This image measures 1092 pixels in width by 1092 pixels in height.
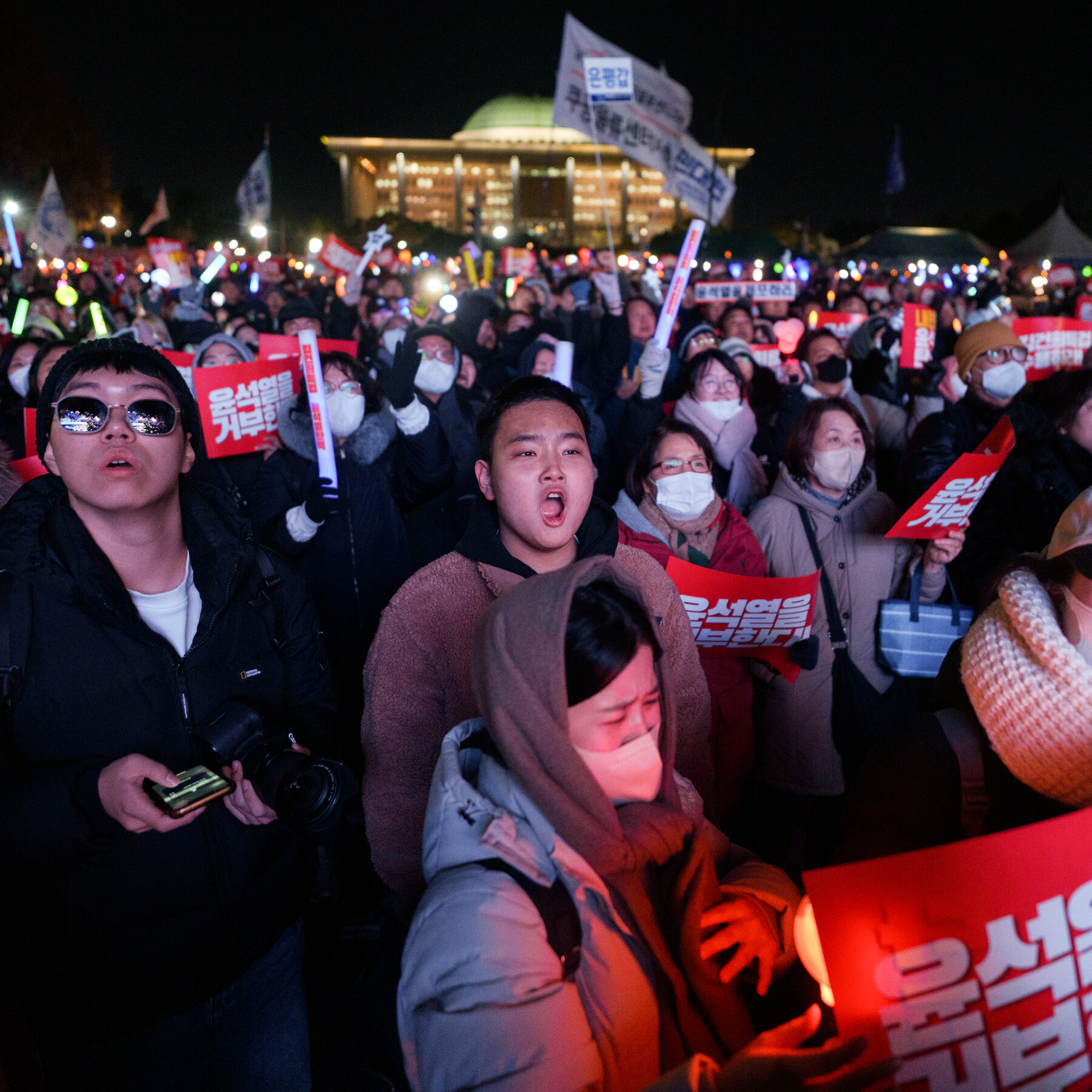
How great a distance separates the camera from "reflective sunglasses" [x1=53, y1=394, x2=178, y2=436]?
167 cm

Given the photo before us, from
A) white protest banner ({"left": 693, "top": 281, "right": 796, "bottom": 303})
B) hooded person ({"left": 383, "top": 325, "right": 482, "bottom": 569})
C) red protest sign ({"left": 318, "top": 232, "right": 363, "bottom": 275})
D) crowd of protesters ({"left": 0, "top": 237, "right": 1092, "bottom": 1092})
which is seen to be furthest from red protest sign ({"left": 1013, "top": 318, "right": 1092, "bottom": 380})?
red protest sign ({"left": 318, "top": 232, "right": 363, "bottom": 275})

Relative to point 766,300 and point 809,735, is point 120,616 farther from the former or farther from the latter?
point 766,300

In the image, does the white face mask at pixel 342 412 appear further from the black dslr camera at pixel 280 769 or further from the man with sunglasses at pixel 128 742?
the black dslr camera at pixel 280 769

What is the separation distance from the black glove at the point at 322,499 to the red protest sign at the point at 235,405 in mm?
851

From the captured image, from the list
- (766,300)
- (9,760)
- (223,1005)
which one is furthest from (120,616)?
(766,300)

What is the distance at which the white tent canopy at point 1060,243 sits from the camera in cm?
2545

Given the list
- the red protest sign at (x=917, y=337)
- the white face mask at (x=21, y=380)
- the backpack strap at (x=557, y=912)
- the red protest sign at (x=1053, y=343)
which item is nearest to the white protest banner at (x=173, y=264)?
the white face mask at (x=21, y=380)

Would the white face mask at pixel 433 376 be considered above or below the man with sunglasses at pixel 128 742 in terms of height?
above

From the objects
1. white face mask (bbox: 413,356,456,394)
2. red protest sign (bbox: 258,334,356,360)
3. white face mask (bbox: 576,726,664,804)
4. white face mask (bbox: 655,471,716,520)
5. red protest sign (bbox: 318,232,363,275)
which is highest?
red protest sign (bbox: 318,232,363,275)

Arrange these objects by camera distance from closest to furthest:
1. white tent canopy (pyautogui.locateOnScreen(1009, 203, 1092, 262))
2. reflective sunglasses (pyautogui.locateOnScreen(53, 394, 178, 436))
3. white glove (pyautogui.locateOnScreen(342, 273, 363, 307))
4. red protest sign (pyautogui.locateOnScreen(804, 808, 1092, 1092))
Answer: red protest sign (pyautogui.locateOnScreen(804, 808, 1092, 1092)) < reflective sunglasses (pyautogui.locateOnScreen(53, 394, 178, 436)) < white glove (pyautogui.locateOnScreen(342, 273, 363, 307)) < white tent canopy (pyautogui.locateOnScreen(1009, 203, 1092, 262))

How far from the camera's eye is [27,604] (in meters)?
1.55

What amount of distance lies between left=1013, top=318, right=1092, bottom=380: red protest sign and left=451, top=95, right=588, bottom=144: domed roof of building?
85.3 m

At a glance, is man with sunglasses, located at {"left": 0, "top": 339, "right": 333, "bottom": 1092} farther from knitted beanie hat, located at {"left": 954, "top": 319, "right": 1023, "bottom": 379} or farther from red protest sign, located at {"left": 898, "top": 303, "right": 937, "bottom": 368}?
red protest sign, located at {"left": 898, "top": 303, "right": 937, "bottom": 368}

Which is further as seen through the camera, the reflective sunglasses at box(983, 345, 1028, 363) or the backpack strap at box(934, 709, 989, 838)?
the reflective sunglasses at box(983, 345, 1028, 363)
